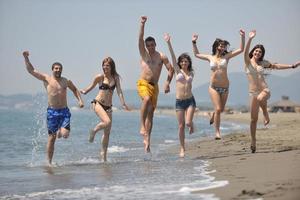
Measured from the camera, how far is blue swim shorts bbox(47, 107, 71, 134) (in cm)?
991

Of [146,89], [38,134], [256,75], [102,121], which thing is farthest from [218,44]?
[38,134]

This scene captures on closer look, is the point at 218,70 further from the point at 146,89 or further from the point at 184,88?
the point at 146,89

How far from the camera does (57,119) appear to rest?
392 inches

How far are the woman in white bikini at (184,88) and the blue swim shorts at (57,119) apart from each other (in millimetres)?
2204

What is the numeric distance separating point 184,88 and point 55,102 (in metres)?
2.55

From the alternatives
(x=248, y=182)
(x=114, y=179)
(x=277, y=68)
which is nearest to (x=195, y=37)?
(x=277, y=68)

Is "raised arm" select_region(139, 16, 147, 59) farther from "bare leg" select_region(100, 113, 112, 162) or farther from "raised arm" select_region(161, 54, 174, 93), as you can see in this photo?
"bare leg" select_region(100, 113, 112, 162)

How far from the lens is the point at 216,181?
261 inches

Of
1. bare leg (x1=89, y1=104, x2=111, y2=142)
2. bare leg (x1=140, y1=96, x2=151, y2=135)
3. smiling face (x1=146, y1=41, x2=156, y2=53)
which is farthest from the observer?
bare leg (x1=140, y1=96, x2=151, y2=135)

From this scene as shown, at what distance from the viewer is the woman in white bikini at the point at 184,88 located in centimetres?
1008

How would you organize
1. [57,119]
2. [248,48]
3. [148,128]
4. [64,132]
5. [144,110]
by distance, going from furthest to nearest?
[148,128] < [144,110] < [57,119] < [64,132] < [248,48]

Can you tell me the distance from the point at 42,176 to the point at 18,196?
6.43 ft

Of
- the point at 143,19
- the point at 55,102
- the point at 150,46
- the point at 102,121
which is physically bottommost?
the point at 102,121

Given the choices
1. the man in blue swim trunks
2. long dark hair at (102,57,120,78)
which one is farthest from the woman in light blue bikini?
the man in blue swim trunks
